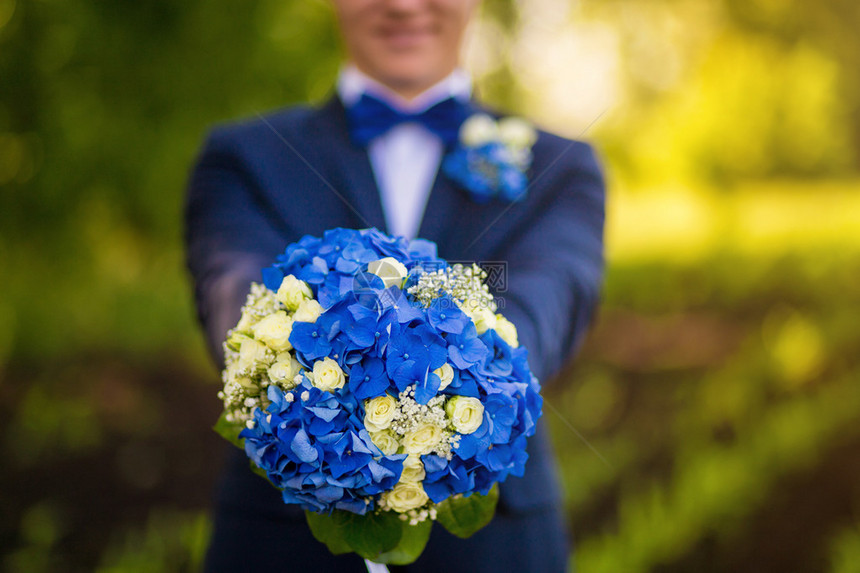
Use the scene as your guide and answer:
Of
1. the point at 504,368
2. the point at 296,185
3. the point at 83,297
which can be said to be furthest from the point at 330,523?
the point at 83,297

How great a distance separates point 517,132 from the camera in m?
1.80

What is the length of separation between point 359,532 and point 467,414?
11.3 inches

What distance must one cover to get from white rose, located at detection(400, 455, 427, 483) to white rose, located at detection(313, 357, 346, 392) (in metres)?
0.16

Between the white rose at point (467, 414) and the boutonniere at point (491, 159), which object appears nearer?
the white rose at point (467, 414)

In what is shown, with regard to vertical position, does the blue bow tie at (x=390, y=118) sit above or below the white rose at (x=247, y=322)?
above

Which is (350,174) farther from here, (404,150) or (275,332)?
(275,332)

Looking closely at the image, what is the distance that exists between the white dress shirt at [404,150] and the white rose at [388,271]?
652 millimetres

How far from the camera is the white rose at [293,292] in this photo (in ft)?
3.62

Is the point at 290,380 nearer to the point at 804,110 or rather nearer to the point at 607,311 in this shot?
the point at 607,311

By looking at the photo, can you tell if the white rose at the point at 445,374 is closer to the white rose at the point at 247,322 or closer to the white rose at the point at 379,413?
the white rose at the point at 379,413

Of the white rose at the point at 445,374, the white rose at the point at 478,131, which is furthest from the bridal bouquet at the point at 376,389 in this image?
the white rose at the point at 478,131

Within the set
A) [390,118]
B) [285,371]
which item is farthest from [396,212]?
[285,371]

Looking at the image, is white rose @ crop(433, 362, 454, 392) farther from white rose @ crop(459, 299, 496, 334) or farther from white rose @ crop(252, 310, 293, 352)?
white rose @ crop(252, 310, 293, 352)

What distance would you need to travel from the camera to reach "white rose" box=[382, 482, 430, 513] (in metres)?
1.10
